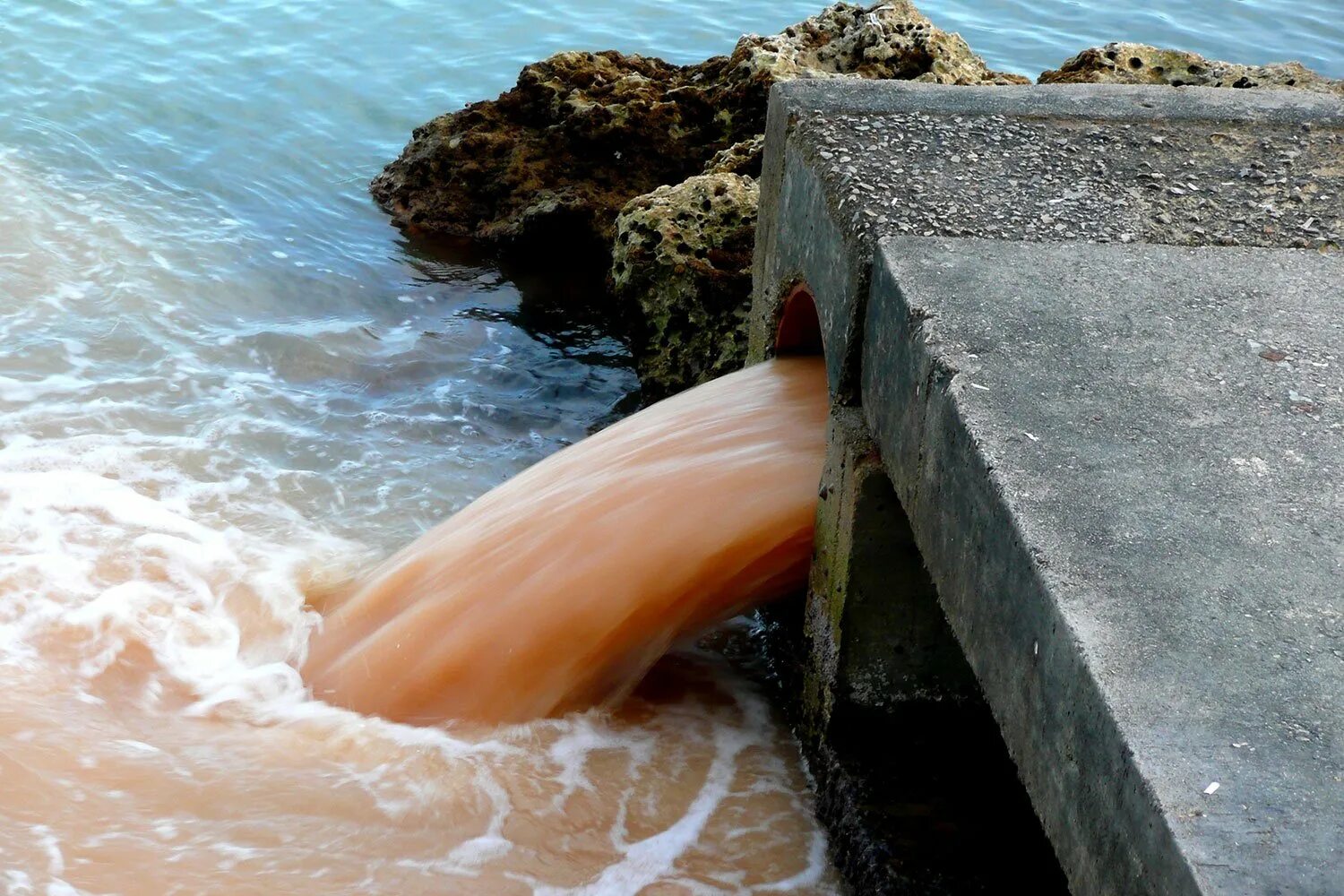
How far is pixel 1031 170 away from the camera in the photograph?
3520mm

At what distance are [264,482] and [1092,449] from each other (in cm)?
369

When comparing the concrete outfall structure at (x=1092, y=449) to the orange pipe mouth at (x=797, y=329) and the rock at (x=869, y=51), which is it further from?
the rock at (x=869, y=51)

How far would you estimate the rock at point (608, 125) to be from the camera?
6.46 meters

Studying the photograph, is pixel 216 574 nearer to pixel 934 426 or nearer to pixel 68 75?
pixel 934 426

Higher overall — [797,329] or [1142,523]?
[1142,523]

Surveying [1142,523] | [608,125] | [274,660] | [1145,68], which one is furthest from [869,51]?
[1142,523]

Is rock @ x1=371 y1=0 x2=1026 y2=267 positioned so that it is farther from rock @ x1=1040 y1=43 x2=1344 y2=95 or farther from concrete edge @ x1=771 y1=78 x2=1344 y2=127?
concrete edge @ x1=771 y1=78 x2=1344 y2=127

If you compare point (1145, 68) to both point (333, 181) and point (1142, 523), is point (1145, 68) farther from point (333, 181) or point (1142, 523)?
point (333, 181)

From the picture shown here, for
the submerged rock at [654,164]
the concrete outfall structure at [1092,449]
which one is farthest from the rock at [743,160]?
the concrete outfall structure at [1092,449]

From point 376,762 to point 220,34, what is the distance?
958cm

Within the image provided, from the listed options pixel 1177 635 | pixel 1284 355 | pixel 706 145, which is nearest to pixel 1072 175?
pixel 1284 355

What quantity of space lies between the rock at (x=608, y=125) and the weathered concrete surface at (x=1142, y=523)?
11.0 feet

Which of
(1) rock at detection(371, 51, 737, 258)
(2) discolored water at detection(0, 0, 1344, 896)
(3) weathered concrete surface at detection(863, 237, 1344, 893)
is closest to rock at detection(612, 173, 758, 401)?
(2) discolored water at detection(0, 0, 1344, 896)

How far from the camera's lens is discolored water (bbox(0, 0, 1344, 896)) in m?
3.28
